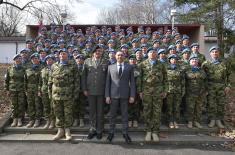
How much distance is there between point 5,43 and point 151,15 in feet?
62.5

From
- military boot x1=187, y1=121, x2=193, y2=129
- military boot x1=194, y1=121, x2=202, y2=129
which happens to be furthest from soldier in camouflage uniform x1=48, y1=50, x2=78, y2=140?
military boot x1=194, y1=121, x2=202, y2=129

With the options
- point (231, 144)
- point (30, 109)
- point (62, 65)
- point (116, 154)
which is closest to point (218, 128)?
point (231, 144)

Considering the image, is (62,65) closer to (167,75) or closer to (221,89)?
(167,75)

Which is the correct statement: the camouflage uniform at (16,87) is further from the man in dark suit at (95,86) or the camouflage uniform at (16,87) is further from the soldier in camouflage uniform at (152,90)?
the soldier in camouflage uniform at (152,90)

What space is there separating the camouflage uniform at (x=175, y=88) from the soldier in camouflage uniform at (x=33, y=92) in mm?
3287

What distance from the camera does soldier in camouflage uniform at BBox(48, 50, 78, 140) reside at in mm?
7082

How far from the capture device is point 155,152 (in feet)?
21.4

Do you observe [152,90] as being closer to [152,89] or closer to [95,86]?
[152,89]

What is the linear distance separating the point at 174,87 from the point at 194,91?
523 millimetres

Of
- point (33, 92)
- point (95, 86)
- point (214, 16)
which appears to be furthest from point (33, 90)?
point (214, 16)

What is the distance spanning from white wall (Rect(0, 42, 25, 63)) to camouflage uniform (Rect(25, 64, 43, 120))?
103 feet

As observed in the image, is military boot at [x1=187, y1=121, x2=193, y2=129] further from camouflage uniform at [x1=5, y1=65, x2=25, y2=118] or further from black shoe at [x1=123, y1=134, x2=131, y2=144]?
camouflage uniform at [x1=5, y1=65, x2=25, y2=118]

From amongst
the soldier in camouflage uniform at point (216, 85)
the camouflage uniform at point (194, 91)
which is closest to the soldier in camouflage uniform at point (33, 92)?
the camouflage uniform at point (194, 91)

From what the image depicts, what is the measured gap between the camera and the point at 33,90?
777 cm
